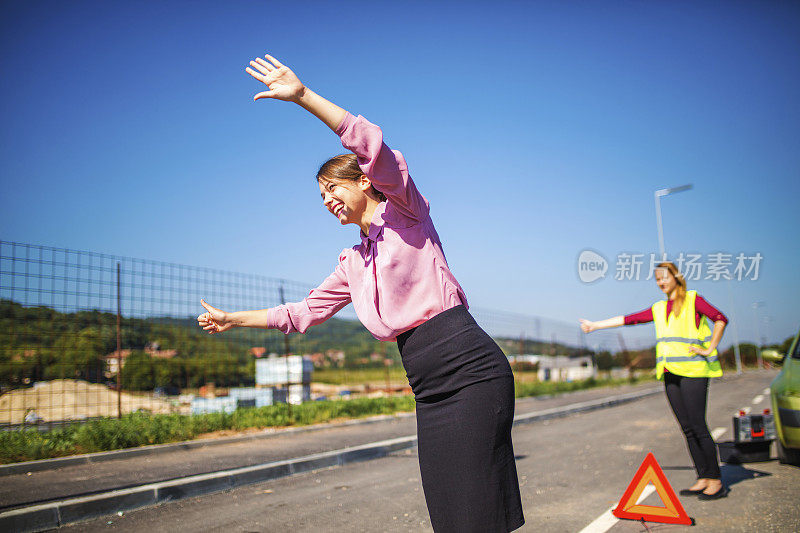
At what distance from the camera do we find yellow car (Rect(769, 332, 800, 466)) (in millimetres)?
5719

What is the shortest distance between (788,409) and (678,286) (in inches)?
70.9

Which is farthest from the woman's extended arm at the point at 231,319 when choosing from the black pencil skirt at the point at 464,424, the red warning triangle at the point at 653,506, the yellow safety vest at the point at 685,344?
the yellow safety vest at the point at 685,344

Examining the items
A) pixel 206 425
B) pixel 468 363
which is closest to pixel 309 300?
pixel 468 363

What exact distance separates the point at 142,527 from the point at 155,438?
402 cm

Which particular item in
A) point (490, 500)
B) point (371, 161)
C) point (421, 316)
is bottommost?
point (490, 500)

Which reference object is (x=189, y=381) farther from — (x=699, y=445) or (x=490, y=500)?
(x=490, y=500)

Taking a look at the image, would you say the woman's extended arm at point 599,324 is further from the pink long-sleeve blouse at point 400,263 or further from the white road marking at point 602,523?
the pink long-sleeve blouse at point 400,263

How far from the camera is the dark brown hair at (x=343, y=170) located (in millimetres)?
2232

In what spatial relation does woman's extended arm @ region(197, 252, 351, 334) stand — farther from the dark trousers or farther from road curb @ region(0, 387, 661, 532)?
the dark trousers

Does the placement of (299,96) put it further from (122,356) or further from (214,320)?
(122,356)

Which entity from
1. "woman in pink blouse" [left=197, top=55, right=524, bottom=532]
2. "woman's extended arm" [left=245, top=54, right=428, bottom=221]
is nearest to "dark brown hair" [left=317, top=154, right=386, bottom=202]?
"woman in pink blouse" [left=197, top=55, right=524, bottom=532]

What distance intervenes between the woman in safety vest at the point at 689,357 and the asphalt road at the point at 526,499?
0.34 metres

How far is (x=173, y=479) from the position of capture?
5809 millimetres

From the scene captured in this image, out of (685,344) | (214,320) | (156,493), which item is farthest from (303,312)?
(685,344)
